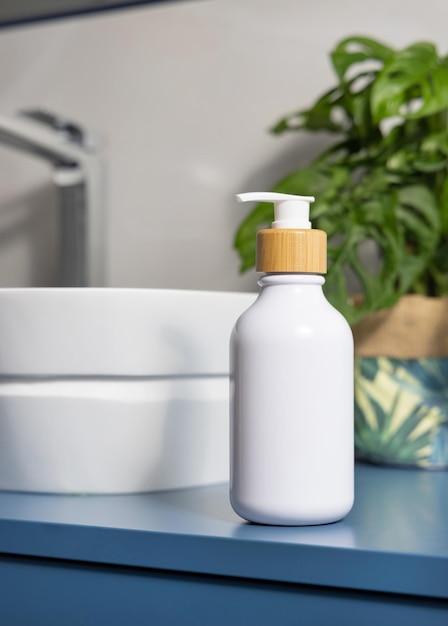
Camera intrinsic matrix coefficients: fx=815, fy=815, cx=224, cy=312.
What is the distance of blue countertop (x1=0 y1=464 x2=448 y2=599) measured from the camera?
42 centimetres

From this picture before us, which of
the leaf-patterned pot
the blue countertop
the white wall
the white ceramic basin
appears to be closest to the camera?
the blue countertop

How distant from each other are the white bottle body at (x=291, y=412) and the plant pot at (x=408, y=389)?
241 mm

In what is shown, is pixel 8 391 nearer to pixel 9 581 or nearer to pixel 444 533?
pixel 9 581

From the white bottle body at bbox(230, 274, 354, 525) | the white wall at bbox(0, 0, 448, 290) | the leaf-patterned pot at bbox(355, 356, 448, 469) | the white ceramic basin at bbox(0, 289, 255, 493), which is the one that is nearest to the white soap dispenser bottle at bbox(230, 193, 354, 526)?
the white bottle body at bbox(230, 274, 354, 525)

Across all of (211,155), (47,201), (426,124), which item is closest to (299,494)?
(426,124)

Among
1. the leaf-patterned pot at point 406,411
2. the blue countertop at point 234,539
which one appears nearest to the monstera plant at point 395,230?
the leaf-patterned pot at point 406,411

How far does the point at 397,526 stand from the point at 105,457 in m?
0.21

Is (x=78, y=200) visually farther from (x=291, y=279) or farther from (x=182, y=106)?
(x=291, y=279)

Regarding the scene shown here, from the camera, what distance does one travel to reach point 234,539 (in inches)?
17.7

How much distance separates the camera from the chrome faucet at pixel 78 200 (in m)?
0.95

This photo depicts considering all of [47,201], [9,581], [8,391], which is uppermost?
[47,201]

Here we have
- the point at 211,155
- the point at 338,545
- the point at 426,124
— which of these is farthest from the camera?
the point at 211,155

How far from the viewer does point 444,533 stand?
18.5 inches

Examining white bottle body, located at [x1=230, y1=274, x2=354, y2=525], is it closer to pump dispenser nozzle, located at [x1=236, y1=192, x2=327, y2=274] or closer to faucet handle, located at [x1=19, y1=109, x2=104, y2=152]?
pump dispenser nozzle, located at [x1=236, y1=192, x2=327, y2=274]
